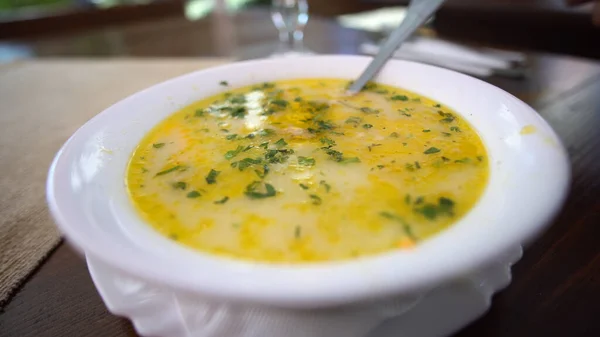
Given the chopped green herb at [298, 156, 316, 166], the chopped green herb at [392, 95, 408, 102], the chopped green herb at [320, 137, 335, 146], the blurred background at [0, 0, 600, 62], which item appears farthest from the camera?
the blurred background at [0, 0, 600, 62]

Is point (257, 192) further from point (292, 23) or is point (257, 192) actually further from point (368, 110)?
point (292, 23)

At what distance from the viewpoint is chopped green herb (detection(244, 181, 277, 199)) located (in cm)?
79

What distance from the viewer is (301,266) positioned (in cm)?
55

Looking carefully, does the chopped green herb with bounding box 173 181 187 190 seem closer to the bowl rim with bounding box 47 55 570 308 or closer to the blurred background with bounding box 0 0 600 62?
the bowl rim with bounding box 47 55 570 308

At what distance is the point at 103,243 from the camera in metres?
0.58

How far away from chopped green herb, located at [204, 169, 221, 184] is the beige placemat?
0.38 m

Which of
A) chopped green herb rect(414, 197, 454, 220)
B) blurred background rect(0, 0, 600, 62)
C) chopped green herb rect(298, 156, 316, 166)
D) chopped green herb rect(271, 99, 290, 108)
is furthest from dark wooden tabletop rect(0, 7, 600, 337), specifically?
blurred background rect(0, 0, 600, 62)

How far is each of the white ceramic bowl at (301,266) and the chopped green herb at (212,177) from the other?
16 centimetres

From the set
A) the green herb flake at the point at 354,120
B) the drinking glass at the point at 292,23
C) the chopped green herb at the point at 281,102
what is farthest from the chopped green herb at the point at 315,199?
the drinking glass at the point at 292,23

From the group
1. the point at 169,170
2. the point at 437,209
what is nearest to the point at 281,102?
the point at 169,170

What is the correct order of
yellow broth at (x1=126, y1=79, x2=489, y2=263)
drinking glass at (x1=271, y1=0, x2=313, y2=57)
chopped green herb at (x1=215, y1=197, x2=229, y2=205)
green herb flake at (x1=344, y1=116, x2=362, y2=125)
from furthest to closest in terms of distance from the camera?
drinking glass at (x1=271, y1=0, x2=313, y2=57), green herb flake at (x1=344, y1=116, x2=362, y2=125), chopped green herb at (x1=215, y1=197, x2=229, y2=205), yellow broth at (x1=126, y1=79, x2=489, y2=263)

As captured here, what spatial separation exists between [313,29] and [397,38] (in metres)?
1.50

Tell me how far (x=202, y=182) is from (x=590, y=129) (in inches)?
45.4

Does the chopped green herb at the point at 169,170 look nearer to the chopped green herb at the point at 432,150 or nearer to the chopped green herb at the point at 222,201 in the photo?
the chopped green herb at the point at 222,201
